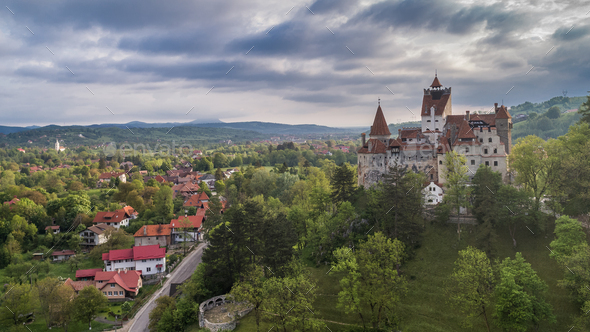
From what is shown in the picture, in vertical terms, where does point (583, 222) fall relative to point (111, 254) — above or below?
above

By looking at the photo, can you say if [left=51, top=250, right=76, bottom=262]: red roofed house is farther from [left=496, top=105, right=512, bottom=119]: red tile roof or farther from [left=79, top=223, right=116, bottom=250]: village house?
[left=496, top=105, right=512, bottom=119]: red tile roof

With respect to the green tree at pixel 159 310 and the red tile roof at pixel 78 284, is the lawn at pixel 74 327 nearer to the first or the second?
the red tile roof at pixel 78 284

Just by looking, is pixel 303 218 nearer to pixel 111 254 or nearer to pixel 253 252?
pixel 253 252

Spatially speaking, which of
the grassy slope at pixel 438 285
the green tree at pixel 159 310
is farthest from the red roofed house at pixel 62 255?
the grassy slope at pixel 438 285

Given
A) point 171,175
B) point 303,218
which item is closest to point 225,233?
point 303,218

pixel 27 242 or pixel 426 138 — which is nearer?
pixel 426 138

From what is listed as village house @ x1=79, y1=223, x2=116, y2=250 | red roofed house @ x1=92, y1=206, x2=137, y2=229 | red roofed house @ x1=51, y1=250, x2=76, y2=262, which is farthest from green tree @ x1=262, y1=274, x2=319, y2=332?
red roofed house @ x1=92, y1=206, x2=137, y2=229
